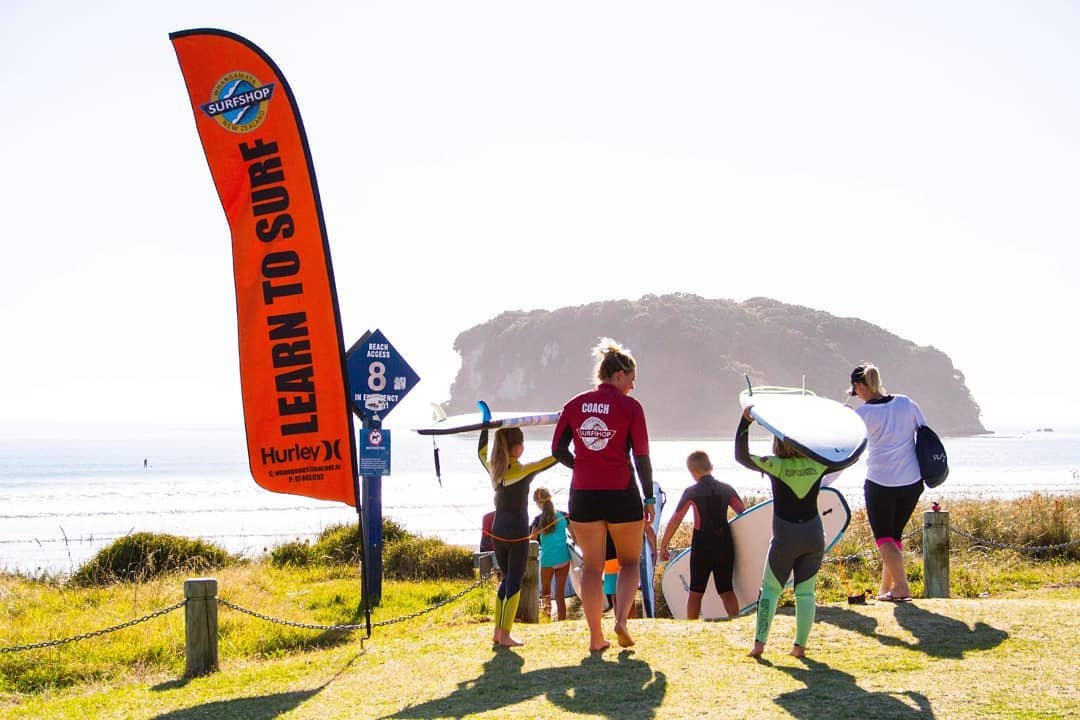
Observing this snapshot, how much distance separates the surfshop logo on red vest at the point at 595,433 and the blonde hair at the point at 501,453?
901 millimetres

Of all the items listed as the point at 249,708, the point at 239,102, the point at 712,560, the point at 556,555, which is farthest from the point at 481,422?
the point at 556,555

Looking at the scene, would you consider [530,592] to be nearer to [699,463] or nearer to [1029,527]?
[699,463]

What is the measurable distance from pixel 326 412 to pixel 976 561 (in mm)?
8842

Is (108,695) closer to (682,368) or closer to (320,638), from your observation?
(320,638)

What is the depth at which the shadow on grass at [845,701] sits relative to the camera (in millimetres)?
4629

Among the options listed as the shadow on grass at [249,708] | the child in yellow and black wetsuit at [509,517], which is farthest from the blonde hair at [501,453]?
the shadow on grass at [249,708]

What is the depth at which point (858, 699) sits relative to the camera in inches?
193

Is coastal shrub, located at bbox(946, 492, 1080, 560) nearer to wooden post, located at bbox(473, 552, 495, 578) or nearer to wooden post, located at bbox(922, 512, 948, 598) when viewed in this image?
wooden post, located at bbox(922, 512, 948, 598)

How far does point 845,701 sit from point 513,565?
102 inches

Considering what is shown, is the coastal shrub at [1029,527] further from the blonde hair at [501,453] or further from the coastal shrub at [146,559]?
the coastal shrub at [146,559]

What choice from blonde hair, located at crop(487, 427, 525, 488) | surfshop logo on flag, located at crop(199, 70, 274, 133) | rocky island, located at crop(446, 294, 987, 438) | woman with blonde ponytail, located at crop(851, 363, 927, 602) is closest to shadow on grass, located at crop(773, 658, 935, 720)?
blonde hair, located at crop(487, 427, 525, 488)

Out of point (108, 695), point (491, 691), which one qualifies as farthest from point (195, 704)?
point (491, 691)

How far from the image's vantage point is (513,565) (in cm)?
673

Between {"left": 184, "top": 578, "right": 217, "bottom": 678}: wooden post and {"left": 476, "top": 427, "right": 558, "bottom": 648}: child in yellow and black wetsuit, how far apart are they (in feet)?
6.67
